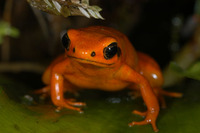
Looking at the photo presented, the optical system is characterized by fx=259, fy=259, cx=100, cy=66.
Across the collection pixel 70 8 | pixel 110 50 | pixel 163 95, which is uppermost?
pixel 70 8

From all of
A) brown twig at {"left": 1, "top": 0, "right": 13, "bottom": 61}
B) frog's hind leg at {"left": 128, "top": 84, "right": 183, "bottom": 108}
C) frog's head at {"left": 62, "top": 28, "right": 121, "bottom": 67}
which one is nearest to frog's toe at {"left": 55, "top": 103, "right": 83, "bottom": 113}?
frog's head at {"left": 62, "top": 28, "right": 121, "bottom": 67}

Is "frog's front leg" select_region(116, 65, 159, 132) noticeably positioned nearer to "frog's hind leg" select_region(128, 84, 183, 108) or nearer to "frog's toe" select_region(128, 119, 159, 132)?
"frog's toe" select_region(128, 119, 159, 132)

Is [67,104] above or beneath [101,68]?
beneath

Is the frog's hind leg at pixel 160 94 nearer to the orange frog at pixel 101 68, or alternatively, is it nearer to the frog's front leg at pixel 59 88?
the orange frog at pixel 101 68

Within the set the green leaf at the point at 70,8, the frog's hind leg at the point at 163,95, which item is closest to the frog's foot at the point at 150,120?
the frog's hind leg at the point at 163,95

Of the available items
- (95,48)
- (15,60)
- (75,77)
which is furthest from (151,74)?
(15,60)

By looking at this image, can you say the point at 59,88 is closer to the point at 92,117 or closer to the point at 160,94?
the point at 92,117

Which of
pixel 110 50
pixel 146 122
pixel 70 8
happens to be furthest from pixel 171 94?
pixel 70 8
